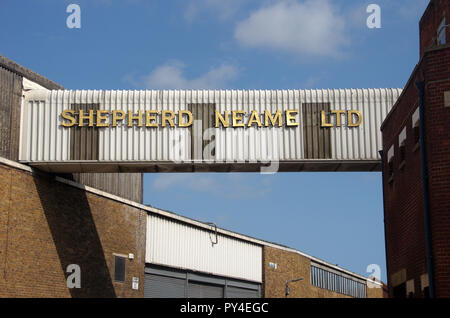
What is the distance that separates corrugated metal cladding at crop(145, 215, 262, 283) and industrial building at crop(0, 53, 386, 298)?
67 millimetres

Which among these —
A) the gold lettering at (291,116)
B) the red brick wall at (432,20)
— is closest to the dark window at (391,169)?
the red brick wall at (432,20)

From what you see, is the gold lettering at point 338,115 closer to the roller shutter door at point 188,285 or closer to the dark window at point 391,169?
the dark window at point 391,169

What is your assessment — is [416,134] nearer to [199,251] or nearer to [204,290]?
[199,251]

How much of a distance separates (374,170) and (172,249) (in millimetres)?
16666

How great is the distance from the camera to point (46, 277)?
96.7 feet

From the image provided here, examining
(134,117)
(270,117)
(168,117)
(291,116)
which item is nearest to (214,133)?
(168,117)

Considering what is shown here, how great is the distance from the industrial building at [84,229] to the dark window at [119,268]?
0.05 m

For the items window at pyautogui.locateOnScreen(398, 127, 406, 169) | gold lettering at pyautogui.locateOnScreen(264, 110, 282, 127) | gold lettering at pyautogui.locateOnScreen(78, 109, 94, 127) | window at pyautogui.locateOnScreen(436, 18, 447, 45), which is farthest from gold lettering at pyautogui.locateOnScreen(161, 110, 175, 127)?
window at pyautogui.locateOnScreen(436, 18, 447, 45)

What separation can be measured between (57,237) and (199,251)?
17.0 meters

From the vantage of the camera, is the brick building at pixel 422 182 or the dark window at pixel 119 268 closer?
the brick building at pixel 422 182

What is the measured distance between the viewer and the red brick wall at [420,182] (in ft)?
55.7

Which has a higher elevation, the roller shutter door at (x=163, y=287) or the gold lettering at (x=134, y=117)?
the gold lettering at (x=134, y=117)

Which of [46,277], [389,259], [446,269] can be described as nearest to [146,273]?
[46,277]

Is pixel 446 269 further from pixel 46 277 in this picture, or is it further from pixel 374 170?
pixel 46 277
